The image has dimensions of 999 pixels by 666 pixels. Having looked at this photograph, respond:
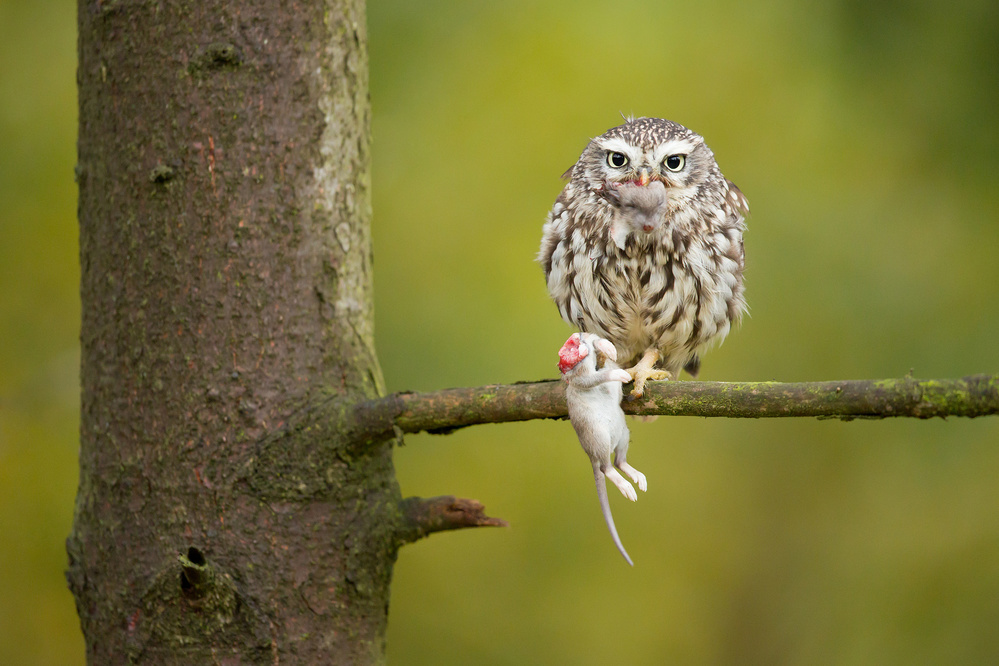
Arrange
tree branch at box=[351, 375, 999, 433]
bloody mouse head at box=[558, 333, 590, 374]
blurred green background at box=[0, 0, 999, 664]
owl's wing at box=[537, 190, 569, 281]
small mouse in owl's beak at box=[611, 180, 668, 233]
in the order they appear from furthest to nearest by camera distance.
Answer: blurred green background at box=[0, 0, 999, 664]
owl's wing at box=[537, 190, 569, 281]
small mouse in owl's beak at box=[611, 180, 668, 233]
bloody mouse head at box=[558, 333, 590, 374]
tree branch at box=[351, 375, 999, 433]

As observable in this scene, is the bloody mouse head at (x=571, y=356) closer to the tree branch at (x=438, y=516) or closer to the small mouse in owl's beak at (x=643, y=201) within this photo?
the tree branch at (x=438, y=516)

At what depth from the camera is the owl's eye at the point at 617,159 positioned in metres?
2.36

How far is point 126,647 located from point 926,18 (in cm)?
391

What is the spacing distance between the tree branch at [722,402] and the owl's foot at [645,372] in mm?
27

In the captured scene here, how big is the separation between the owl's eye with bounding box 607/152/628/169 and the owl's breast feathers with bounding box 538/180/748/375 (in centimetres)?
11

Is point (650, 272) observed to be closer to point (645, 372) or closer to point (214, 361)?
point (645, 372)

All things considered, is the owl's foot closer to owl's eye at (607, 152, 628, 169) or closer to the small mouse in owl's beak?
the small mouse in owl's beak

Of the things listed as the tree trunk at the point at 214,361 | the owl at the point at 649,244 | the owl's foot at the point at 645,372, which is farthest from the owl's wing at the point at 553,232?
the tree trunk at the point at 214,361

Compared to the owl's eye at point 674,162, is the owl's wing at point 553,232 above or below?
below

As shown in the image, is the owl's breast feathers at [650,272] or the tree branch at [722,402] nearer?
the tree branch at [722,402]

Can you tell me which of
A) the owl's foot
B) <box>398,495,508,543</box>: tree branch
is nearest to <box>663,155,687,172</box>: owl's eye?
the owl's foot

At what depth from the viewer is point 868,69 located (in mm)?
4117

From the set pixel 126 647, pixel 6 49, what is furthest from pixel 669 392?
pixel 6 49

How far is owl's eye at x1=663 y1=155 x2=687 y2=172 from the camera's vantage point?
7.84 feet
